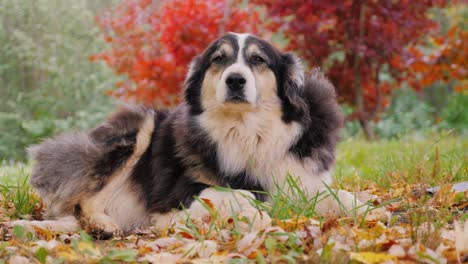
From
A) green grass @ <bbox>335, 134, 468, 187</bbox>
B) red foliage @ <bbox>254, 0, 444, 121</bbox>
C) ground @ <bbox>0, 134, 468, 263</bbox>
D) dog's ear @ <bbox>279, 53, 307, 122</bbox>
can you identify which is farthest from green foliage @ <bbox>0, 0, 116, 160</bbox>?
ground @ <bbox>0, 134, 468, 263</bbox>

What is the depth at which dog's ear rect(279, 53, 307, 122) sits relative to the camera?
3629 millimetres

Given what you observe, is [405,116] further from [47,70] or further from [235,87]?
[235,87]

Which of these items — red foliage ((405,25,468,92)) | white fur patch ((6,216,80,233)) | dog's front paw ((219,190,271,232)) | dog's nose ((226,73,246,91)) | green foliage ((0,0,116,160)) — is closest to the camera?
dog's front paw ((219,190,271,232))

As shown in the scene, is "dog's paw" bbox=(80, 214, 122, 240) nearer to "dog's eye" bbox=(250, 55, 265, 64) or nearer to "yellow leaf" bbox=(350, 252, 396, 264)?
"dog's eye" bbox=(250, 55, 265, 64)

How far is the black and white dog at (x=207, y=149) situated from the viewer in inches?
140

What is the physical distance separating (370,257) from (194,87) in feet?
6.99

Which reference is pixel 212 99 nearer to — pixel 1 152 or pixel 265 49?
pixel 265 49

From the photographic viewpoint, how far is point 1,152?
15.3m

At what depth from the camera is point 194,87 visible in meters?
3.90

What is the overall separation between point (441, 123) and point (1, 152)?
40.0 feet

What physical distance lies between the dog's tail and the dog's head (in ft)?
1.61

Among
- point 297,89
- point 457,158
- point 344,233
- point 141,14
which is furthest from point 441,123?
point 344,233

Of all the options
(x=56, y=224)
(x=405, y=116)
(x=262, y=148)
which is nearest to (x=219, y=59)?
(x=262, y=148)

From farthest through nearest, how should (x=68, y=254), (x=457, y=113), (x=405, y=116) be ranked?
(x=405, y=116) < (x=457, y=113) < (x=68, y=254)
